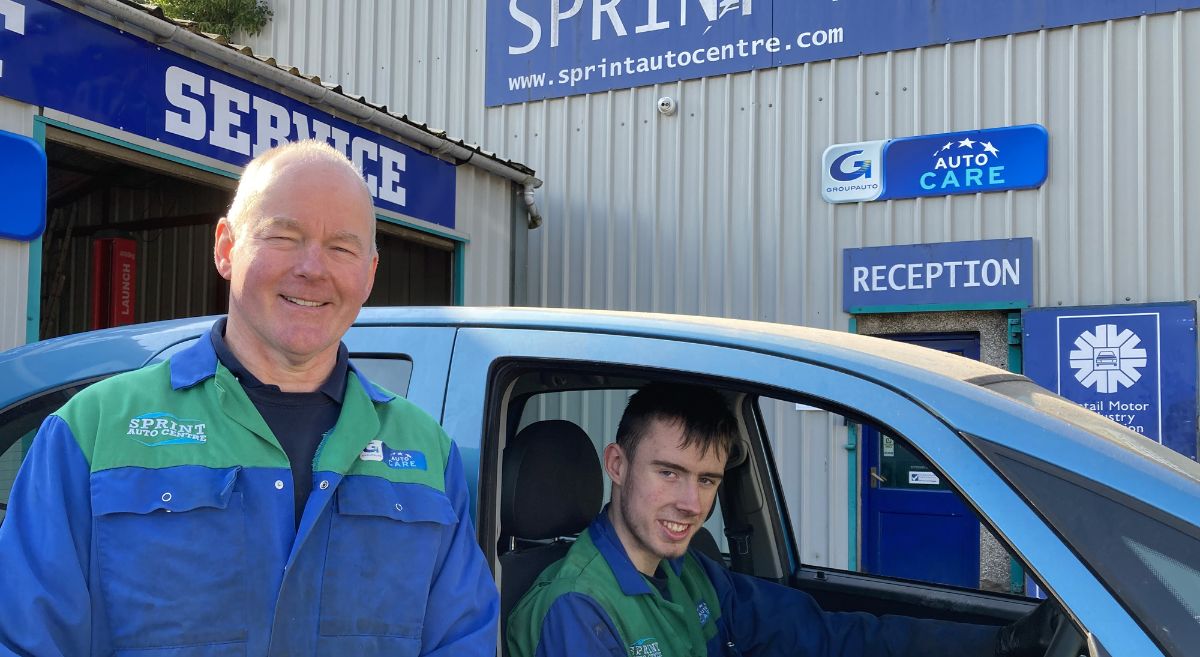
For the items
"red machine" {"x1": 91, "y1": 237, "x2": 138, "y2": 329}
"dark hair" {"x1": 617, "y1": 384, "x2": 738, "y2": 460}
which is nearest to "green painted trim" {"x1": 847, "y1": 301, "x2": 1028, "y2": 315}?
"dark hair" {"x1": 617, "y1": 384, "x2": 738, "y2": 460}

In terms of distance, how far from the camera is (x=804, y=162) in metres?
7.41

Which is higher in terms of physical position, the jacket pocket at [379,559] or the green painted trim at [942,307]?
the green painted trim at [942,307]

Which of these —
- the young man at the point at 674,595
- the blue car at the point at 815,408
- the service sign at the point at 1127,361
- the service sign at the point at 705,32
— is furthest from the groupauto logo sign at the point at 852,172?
the young man at the point at 674,595

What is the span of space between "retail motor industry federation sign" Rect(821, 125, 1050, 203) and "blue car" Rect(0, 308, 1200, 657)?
4.53m

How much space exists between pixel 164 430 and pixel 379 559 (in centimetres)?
35

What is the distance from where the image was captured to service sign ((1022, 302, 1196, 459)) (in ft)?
20.2

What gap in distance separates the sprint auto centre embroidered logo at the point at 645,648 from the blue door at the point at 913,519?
5.07m

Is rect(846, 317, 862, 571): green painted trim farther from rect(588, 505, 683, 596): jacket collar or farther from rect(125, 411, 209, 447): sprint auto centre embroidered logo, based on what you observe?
rect(125, 411, 209, 447): sprint auto centre embroidered logo

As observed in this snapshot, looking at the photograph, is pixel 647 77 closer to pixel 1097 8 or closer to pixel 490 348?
pixel 1097 8

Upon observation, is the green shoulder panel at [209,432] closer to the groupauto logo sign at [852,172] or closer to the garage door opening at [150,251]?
the groupauto logo sign at [852,172]

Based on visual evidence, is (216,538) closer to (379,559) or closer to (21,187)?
(379,559)

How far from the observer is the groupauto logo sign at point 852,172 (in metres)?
7.11

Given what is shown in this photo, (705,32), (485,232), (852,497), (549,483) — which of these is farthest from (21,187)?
(852,497)

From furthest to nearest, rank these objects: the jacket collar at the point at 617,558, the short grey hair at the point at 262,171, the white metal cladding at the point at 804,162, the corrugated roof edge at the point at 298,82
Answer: the white metal cladding at the point at 804,162, the corrugated roof edge at the point at 298,82, the jacket collar at the point at 617,558, the short grey hair at the point at 262,171
